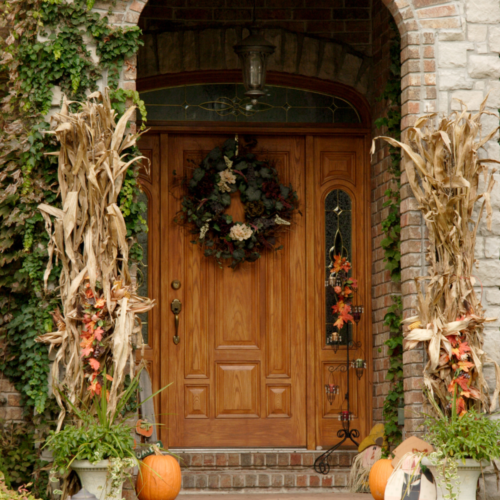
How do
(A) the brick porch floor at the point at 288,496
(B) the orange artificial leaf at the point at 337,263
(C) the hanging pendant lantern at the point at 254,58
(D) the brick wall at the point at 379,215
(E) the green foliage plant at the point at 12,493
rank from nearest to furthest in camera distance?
(E) the green foliage plant at the point at 12,493, (A) the brick porch floor at the point at 288,496, (C) the hanging pendant lantern at the point at 254,58, (D) the brick wall at the point at 379,215, (B) the orange artificial leaf at the point at 337,263

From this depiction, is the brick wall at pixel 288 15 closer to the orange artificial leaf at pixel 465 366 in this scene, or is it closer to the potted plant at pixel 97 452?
the orange artificial leaf at pixel 465 366

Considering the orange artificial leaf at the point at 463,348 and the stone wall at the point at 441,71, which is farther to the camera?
the stone wall at the point at 441,71

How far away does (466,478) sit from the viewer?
412 cm

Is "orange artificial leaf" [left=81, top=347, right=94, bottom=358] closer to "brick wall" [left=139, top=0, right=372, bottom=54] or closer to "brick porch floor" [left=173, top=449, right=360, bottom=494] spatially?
"brick porch floor" [left=173, top=449, right=360, bottom=494]

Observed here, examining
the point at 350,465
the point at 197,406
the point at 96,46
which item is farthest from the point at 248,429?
the point at 96,46

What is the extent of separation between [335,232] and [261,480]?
1.91 metres

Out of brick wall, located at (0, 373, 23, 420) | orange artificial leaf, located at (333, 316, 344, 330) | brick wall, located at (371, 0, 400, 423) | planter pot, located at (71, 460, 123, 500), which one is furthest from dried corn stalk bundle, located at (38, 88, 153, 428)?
brick wall, located at (371, 0, 400, 423)

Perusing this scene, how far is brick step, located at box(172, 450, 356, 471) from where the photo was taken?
18.9ft

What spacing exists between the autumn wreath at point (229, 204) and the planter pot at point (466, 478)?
2.34 meters

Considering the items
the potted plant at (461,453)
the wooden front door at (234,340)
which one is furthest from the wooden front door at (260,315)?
the potted plant at (461,453)

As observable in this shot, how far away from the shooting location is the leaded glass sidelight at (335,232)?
6.09 m

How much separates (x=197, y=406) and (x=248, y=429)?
1.35 ft

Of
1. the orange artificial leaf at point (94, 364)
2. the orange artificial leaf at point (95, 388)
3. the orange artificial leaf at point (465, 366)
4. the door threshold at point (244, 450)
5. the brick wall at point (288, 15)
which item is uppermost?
the brick wall at point (288, 15)

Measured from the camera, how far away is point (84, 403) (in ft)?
13.8
